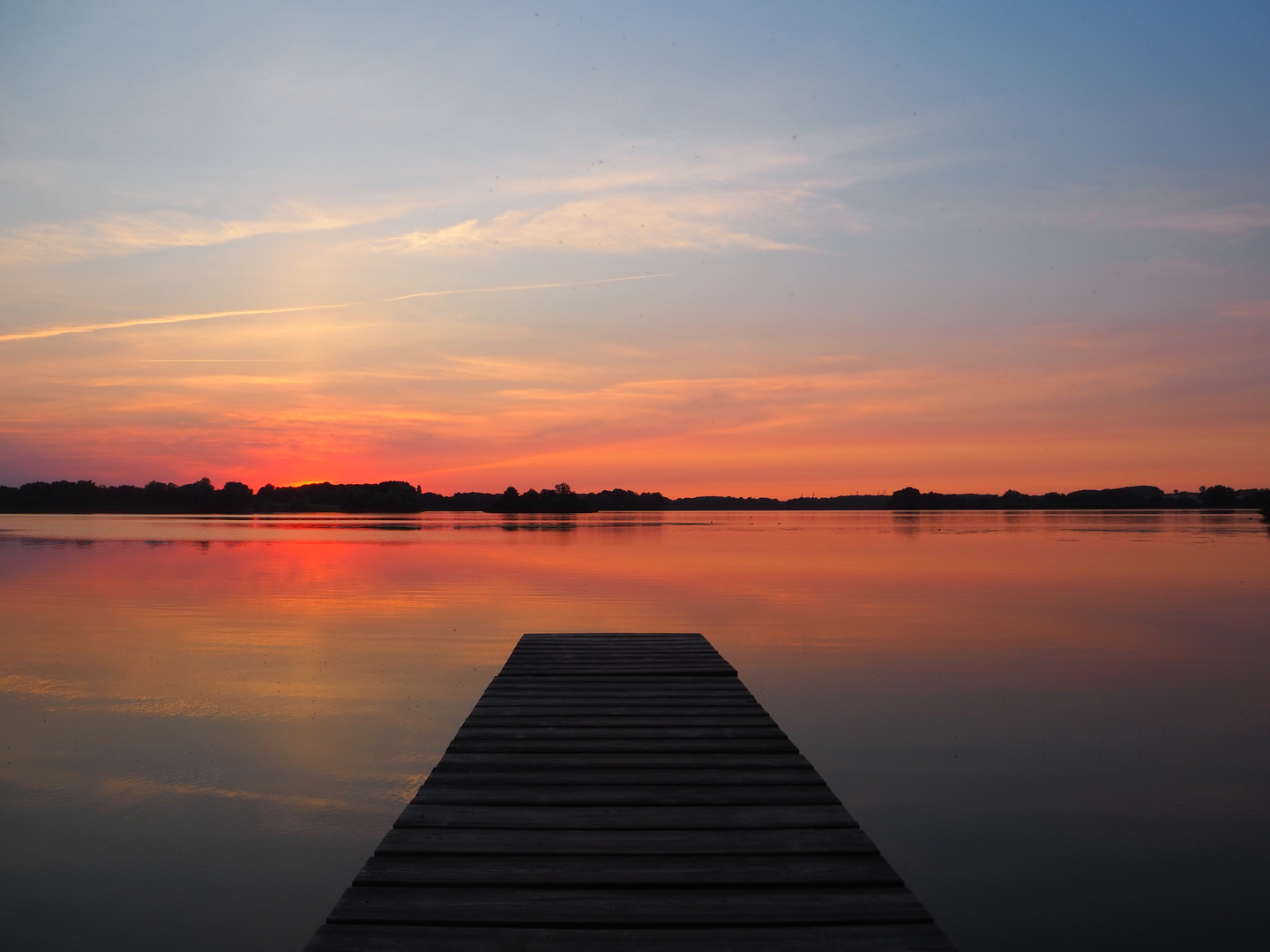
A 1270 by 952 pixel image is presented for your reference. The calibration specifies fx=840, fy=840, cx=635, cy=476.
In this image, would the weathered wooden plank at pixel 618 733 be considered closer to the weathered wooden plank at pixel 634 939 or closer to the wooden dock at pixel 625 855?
the wooden dock at pixel 625 855

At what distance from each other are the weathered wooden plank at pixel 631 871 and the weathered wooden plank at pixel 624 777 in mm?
1053

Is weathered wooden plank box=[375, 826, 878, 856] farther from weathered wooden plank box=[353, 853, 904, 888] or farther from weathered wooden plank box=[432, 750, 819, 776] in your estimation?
weathered wooden plank box=[432, 750, 819, 776]

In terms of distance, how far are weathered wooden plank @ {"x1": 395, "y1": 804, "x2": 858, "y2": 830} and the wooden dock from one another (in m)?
0.01

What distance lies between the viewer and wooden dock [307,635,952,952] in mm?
3221

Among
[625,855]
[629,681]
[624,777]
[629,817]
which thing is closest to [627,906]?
[625,855]

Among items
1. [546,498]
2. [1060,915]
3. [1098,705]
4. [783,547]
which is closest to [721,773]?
[1060,915]

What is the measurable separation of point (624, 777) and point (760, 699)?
4.91 metres

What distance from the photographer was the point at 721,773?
516 centimetres

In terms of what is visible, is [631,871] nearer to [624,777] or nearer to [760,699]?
[624,777]

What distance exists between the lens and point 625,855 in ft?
12.8

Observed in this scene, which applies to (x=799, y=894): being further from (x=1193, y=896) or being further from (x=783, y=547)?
(x=783, y=547)

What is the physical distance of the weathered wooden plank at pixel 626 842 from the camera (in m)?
3.94

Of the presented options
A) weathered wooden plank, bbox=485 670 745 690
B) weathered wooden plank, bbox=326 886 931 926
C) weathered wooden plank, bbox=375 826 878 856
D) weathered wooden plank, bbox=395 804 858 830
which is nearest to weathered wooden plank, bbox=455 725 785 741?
weathered wooden plank, bbox=395 804 858 830

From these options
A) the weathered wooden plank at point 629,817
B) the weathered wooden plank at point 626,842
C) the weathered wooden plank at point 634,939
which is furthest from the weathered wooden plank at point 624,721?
the weathered wooden plank at point 634,939
